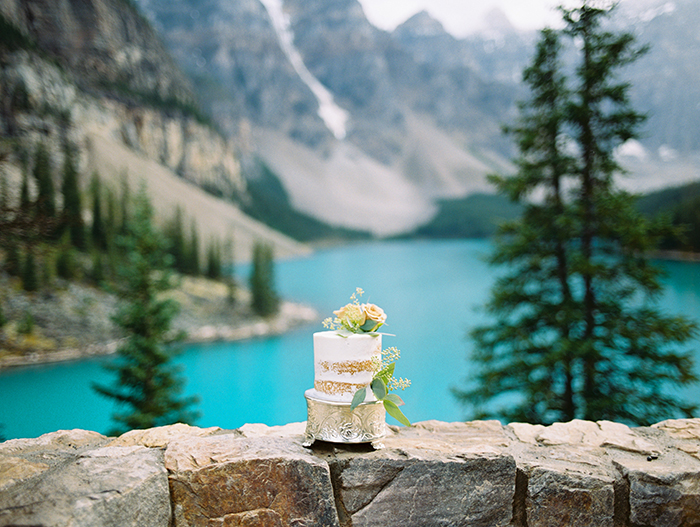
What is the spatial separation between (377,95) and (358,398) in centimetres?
5478

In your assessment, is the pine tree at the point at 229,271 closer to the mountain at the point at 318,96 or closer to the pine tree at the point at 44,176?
the mountain at the point at 318,96

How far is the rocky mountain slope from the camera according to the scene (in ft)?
61.1

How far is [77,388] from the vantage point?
8719mm

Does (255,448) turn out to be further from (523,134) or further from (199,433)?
(523,134)

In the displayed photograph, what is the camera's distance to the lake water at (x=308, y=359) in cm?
827

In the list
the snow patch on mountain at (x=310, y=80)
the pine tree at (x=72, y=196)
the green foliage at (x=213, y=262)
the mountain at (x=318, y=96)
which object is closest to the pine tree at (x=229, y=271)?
the green foliage at (x=213, y=262)

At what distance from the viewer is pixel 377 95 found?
52.7 m

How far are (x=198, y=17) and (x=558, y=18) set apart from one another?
57.6ft

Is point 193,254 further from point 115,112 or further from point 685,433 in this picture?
point 685,433

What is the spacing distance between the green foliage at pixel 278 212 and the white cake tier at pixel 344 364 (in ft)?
55.5

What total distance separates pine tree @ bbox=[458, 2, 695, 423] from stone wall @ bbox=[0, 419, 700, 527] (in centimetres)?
410

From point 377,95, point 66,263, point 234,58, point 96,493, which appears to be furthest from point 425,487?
point 377,95

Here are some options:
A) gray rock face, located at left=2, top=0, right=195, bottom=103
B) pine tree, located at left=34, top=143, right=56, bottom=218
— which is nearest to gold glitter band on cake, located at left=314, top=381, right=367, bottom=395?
pine tree, located at left=34, top=143, right=56, bottom=218

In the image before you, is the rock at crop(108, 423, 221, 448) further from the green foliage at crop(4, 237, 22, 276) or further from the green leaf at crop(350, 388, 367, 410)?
the green foliage at crop(4, 237, 22, 276)
